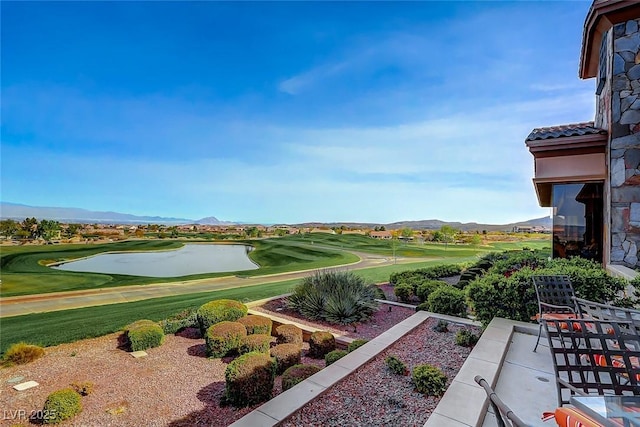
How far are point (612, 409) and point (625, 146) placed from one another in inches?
224

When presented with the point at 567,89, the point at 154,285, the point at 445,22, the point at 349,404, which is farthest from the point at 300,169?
the point at 349,404

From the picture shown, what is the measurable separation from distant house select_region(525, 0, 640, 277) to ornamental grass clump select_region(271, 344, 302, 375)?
458 centimetres

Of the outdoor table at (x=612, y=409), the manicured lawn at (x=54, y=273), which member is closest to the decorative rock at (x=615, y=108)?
the outdoor table at (x=612, y=409)

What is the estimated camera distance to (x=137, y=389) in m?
3.36

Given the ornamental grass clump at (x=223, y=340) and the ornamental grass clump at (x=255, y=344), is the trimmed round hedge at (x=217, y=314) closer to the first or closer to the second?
the ornamental grass clump at (x=223, y=340)

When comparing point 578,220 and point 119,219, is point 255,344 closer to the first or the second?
point 578,220

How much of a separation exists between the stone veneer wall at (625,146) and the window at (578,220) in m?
0.81

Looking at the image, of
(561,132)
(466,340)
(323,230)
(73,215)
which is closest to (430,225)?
(323,230)

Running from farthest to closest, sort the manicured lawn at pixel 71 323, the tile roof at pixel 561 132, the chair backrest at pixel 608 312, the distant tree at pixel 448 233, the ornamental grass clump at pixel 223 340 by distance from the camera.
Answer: the distant tree at pixel 448 233, the tile roof at pixel 561 132, the manicured lawn at pixel 71 323, the ornamental grass clump at pixel 223 340, the chair backrest at pixel 608 312

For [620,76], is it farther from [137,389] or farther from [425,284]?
[137,389]

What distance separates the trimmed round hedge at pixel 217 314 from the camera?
4.88 metres

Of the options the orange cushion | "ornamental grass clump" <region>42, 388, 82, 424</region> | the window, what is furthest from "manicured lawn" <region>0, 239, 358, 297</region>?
the orange cushion

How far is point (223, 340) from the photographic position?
4.20 meters

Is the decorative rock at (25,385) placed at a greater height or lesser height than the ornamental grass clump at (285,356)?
lesser
